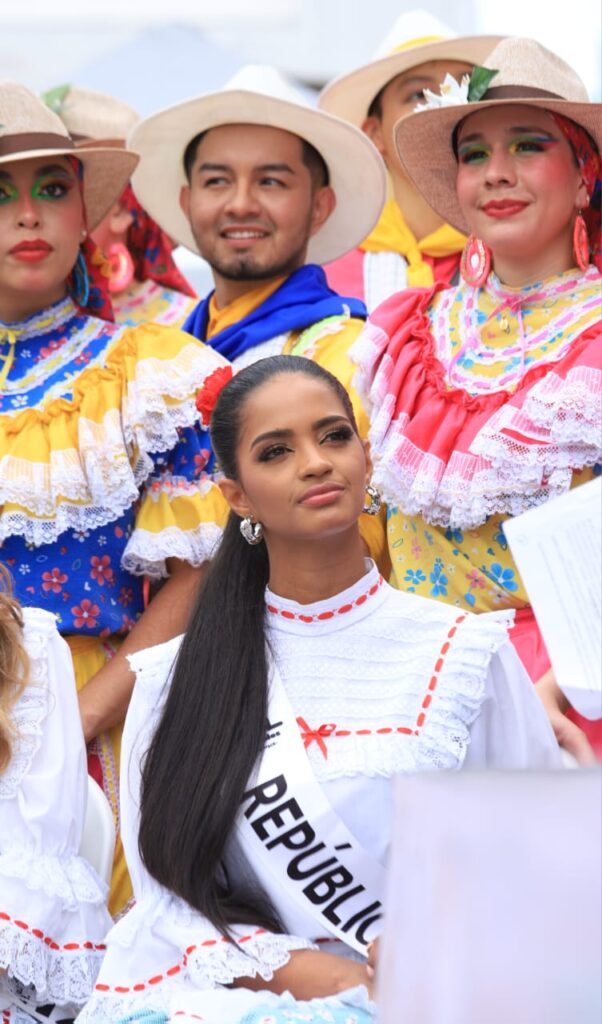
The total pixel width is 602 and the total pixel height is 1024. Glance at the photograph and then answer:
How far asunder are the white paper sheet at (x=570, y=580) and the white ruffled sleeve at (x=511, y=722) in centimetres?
77

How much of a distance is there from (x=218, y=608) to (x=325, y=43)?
18.1 feet

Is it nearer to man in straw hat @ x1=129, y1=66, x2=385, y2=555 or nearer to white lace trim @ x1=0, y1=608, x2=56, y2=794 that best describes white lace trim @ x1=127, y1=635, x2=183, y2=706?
white lace trim @ x1=0, y1=608, x2=56, y2=794

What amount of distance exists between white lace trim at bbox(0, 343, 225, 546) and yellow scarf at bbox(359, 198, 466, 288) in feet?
3.26

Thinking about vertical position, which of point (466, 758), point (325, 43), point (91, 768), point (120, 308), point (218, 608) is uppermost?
point (325, 43)

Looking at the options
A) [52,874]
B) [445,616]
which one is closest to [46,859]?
[52,874]

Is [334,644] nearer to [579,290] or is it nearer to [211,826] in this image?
[211,826]

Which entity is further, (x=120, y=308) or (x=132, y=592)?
(x=120, y=308)

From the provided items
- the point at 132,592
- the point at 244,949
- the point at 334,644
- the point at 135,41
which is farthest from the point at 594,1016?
the point at 135,41

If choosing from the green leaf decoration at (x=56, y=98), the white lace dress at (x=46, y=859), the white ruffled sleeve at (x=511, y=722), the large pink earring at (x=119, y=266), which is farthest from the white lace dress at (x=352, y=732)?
the green leaf decoration at (x=56, y=98)

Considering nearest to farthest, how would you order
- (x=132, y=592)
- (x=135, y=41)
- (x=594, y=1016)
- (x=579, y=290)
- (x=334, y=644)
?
(x=594, y=1016) < (x=334, y=644) < (x=579, y=290) < (x=132, y=592) < (x=135, y=41)

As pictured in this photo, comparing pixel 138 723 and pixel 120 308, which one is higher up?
pixel 120 308

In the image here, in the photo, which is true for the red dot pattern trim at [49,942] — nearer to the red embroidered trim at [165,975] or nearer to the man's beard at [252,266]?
the red embroidered trim at [165,975]

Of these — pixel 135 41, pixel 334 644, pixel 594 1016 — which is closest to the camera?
pixel 594 1016

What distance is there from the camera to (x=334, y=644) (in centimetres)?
265
